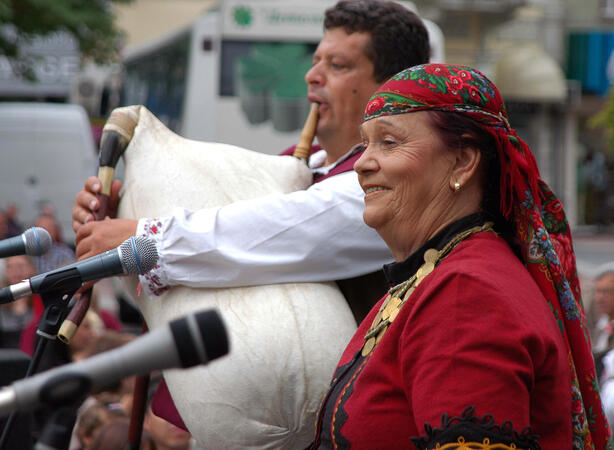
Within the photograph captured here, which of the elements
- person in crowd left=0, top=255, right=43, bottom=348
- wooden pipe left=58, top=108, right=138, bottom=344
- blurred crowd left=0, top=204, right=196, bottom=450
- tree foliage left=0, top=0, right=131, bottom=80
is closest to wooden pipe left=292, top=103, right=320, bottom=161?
wooden pipe left=58, top=108, right=138, bottom=344

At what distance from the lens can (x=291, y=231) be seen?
2264 millimetres

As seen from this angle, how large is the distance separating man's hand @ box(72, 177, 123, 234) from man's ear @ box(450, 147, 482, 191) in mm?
981

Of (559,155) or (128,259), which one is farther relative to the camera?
(559,155)

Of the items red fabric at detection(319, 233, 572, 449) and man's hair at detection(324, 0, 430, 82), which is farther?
man's hair at detection(324, 0, 430, 82)

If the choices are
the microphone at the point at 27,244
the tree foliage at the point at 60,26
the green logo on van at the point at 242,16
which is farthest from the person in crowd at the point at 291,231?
the tree foliage at the point at 60,26

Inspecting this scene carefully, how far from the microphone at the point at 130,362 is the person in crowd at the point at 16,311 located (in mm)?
5691

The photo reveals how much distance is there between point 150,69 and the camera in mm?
11547

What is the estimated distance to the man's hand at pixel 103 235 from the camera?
227 cm

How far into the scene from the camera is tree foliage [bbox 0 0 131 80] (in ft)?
45.6

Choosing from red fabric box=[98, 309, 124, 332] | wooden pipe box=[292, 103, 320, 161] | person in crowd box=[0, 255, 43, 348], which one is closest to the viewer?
wooden pipe box=[292, 103, 320, 161]

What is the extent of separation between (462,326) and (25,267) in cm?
570

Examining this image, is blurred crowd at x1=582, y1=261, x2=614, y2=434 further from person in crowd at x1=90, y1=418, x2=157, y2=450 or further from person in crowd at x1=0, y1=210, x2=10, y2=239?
A: person in crowd at x1=0, y1=210, x2=10, y2=239

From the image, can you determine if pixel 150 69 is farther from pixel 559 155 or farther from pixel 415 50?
pixel 559 155

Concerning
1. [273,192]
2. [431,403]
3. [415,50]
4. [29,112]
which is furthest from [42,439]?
[29,112]
